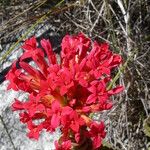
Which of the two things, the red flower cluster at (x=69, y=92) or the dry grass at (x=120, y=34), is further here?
the dry grass at (x=120, y=34)

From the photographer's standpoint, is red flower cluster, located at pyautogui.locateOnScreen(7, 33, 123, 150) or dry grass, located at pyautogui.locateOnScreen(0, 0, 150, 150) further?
dry grass, located at pyautogui.locateOnScreen(0, 0, 150, 150)

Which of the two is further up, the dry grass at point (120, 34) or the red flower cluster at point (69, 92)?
the red flower cluster at point (69, 92)

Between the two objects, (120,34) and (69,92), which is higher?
(69,92)

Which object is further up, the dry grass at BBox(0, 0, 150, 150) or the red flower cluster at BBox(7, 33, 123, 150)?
the red flower cluster at BBox(7, 33, 123, 150)

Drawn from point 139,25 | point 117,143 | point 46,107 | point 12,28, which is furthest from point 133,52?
point 46,107

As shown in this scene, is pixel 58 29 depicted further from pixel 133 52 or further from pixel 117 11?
pixel 133 52
